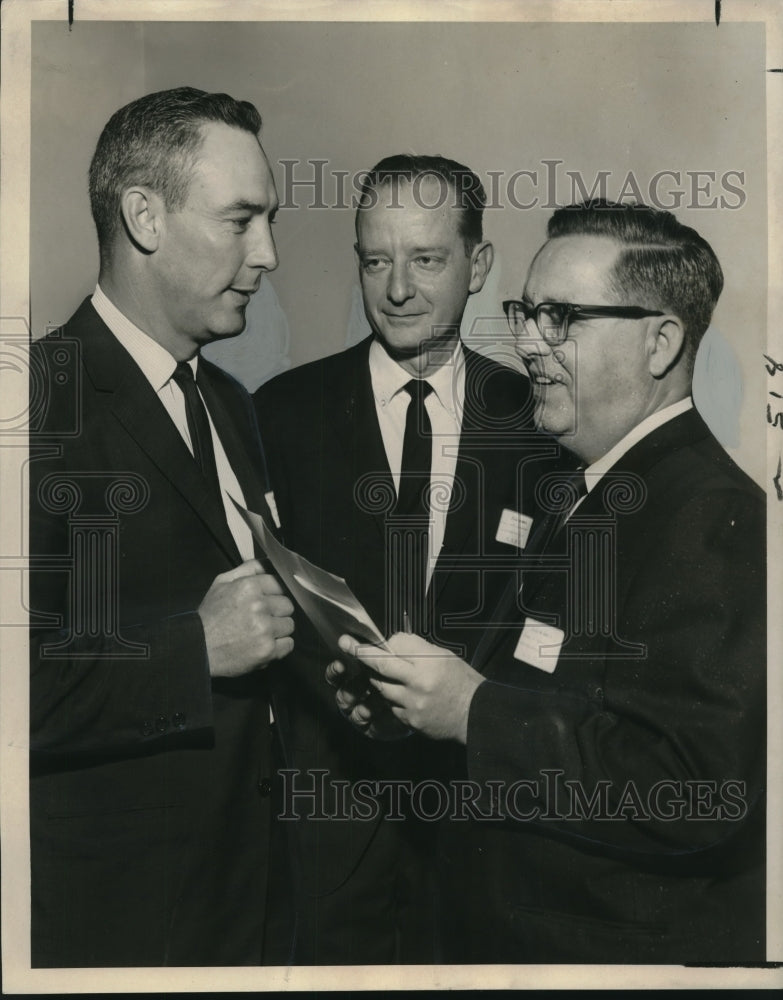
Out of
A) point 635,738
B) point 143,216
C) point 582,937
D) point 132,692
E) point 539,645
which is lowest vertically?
point 582,937

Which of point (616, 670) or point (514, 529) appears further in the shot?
point (514, 529)

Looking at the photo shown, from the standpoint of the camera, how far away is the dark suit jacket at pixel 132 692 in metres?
3.30

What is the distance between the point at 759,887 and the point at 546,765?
0.77 metres

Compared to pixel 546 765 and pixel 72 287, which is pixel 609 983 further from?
pixel 72 287

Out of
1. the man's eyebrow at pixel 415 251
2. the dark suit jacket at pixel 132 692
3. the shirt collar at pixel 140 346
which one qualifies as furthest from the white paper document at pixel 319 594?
the man's eyebrow at pixel 415 251

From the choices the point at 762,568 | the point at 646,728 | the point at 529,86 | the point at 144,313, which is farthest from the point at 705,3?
the point at 646,728

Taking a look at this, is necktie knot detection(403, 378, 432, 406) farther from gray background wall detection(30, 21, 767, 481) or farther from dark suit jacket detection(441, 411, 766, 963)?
dark suit jacket detection(441, 411, 766, 963)

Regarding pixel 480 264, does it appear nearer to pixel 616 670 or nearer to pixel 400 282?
pixel 400 282

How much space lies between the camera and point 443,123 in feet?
11.4

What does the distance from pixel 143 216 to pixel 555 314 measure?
118 centimetres

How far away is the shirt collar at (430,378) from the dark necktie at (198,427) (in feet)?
1.63

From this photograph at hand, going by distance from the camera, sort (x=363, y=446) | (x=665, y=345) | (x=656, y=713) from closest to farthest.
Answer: (x=656, y=713), (x=665, y=345), (x=363, y=446)

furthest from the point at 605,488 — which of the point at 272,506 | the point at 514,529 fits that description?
the point at 272,506

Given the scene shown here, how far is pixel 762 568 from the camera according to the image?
3.46 meters
